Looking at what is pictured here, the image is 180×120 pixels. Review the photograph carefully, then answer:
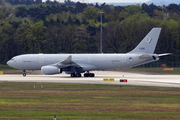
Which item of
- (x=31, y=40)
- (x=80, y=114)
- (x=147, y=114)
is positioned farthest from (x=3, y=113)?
(x=31, y=40)

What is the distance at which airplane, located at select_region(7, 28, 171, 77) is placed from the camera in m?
46.2

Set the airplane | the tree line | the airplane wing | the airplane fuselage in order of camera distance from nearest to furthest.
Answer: the airplane wing → the airplane → the airplane fuselage → the tree line

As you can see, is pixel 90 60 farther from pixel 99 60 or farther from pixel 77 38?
pixel 77 38

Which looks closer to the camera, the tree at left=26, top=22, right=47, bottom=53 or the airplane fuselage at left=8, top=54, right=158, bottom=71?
the airplane fuselage at left=8, top=54, right=158, bottom=71

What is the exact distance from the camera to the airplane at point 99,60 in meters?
46.2

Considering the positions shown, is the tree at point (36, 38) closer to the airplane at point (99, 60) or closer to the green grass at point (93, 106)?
the airplane at point (99, 60)

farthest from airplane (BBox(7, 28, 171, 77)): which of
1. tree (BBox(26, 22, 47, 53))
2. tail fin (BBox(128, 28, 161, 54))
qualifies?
tree (BBox(26, 22, 47, 53))

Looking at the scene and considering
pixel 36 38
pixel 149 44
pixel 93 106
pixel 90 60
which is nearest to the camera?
pixel 93 106

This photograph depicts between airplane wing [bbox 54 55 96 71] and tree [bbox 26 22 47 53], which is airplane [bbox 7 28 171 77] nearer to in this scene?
airplane wing [bbox 54 55 96 71]

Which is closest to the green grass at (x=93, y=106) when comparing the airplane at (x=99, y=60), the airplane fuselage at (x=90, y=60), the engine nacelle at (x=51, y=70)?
the engine nacelle at (x=51, y=70)

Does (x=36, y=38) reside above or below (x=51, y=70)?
above

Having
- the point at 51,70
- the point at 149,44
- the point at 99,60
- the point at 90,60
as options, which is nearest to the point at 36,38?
the point at 90,60

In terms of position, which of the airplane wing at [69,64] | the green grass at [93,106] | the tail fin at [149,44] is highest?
the tail fin at [149,44]

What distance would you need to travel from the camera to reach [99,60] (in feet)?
158
